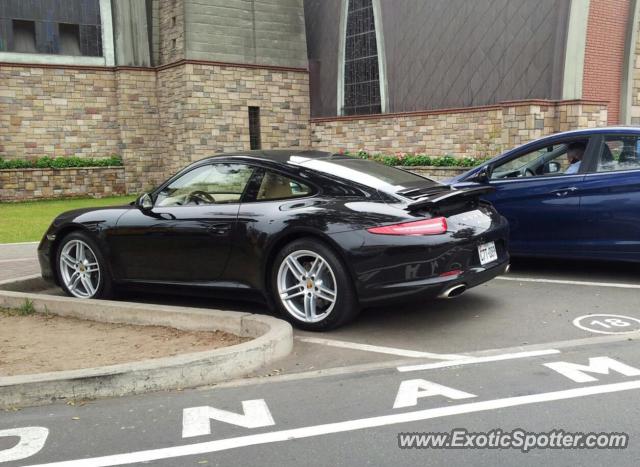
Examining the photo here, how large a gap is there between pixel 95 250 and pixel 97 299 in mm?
484

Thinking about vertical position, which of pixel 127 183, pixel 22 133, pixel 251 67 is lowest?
pixel 127 183

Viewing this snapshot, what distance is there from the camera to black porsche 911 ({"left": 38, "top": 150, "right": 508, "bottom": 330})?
17.5ft

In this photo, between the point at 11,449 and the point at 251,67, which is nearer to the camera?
the point at 11,449

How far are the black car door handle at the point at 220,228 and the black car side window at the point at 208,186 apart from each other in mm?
257

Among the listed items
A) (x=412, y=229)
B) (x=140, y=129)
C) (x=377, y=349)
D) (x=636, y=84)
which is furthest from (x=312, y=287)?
(x=140, y=129)

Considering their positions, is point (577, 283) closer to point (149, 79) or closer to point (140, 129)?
point (140, 129)

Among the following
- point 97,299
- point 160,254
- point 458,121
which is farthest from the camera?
point 458,121

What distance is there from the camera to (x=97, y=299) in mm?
6777

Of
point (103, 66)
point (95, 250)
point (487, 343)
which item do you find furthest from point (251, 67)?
point (487, 343)

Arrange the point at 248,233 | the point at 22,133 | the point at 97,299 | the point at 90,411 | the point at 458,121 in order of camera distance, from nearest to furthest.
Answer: the point at 90,411 → the point at 248,233 → the point at 97,299 → the point at 458,121 → the point at 22,133

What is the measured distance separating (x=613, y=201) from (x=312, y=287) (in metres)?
3.54

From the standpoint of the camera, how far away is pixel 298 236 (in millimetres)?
5695

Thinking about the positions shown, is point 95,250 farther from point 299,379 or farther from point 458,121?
point 458,121

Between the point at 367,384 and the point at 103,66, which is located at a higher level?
the point at 103,66
